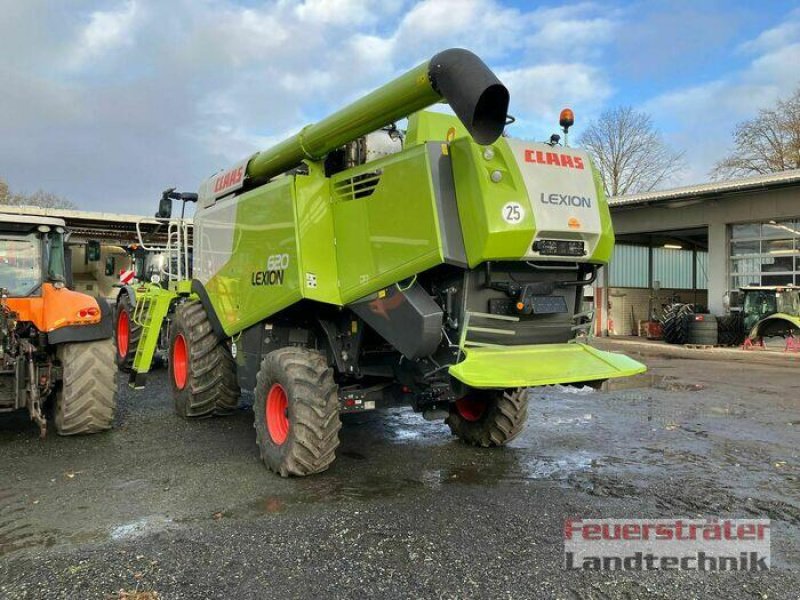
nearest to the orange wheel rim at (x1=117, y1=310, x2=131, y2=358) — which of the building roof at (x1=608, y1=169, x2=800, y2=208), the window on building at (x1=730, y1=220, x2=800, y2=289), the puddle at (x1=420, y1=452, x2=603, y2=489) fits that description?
the puddle at (x1=420, y1=452, x2=603, y2=489)

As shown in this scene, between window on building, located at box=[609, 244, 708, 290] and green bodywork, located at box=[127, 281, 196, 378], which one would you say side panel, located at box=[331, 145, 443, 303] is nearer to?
green bodywork, located at box=[127, 281, 196, 378]

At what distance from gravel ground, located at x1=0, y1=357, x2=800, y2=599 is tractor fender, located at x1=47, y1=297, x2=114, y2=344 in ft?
3.31

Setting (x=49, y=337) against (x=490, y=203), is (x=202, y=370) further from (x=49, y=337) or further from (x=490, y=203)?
(x=490, y=203)

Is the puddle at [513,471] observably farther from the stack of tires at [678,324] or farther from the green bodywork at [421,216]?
the stack of tires at [678,324]

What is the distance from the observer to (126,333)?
35.2 feet

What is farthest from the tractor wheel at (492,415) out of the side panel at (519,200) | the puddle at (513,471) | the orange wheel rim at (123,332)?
the orange wheel rim at (123,332)

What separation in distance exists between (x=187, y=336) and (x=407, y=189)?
369 cm

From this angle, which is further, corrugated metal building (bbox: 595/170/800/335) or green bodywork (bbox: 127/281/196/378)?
corrugated metal building (bbox: 595/170/800/335)

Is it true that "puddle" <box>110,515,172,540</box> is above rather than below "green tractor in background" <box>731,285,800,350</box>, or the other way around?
below

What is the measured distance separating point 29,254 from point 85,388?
1.60 meters

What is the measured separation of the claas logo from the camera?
4363 millimetres

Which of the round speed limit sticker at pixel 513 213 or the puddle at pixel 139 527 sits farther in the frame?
the round speed limit sticker at pixel 513 213

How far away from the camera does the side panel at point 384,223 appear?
427 cm

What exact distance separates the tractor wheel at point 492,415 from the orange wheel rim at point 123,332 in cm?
669
